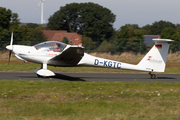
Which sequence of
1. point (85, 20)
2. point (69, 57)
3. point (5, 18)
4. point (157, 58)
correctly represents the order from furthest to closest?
1. point (85, 20)
2. point (5, 18)
3. point (157, 58)
4. point (69, 57)

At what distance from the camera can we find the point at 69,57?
1094cm

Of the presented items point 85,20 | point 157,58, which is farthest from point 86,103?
point 85,20

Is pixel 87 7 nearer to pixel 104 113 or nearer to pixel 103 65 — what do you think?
pixel 103 65

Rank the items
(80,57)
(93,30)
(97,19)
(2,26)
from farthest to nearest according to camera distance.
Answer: (97,19) → (93,30) → (2,26) → (80,57)

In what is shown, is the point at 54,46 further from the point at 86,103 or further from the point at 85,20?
the point at 85,20

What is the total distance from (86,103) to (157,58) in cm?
664

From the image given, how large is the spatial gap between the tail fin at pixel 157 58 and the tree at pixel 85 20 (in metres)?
58.8

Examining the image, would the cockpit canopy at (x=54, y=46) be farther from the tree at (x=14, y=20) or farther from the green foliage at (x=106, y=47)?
the tree at (x=14, y=20)

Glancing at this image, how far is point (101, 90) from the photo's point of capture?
7.86 m

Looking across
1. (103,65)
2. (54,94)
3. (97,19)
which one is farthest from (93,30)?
(54,94)

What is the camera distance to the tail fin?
1153 centimetres

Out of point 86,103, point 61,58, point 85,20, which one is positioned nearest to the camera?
point 86,103

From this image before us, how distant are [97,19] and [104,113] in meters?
71.7

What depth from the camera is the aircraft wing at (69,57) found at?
400 inches
